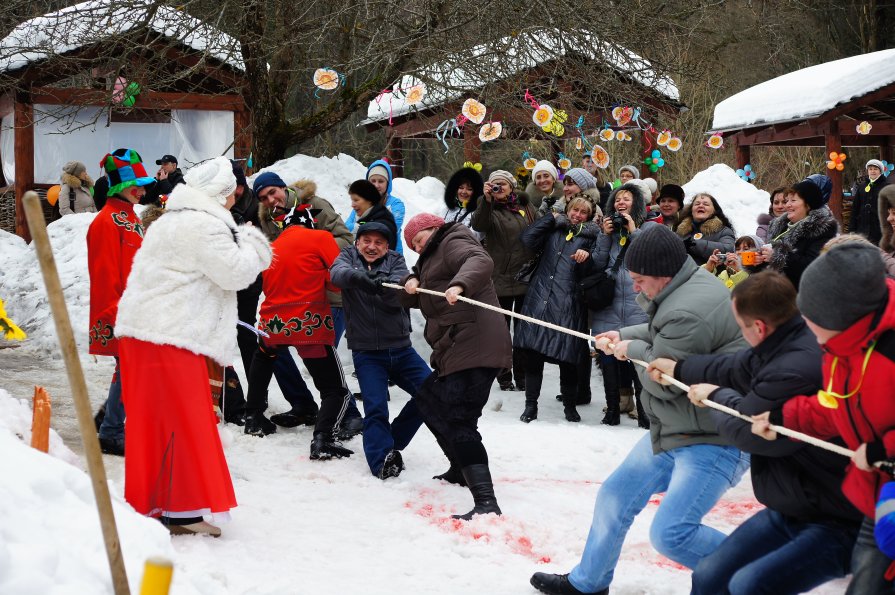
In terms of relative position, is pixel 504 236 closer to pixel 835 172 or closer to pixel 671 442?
pixel 671 442

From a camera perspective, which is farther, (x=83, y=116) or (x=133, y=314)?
(x=83, y=116)

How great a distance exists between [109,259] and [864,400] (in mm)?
4780

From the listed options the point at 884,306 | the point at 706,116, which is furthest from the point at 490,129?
the point at 706,116

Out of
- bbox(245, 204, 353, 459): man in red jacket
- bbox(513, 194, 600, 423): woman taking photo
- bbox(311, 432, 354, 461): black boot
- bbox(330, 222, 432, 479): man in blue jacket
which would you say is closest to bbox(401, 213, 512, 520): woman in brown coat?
bbox(330, 222, 432, 479): man in blue jacket

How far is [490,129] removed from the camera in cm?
980

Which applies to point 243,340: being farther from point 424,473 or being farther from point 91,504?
point 91,504

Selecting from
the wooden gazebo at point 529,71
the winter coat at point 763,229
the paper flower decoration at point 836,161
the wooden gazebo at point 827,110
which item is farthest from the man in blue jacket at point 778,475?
the wooden gazebo at point 827,110

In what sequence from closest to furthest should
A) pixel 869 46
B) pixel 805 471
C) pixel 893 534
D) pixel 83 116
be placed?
pixel 893 534, pixel 805 471, pixel 83 116, pixel 869 46

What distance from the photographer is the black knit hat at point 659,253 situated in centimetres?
405

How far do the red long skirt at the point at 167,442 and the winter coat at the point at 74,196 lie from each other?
9028 millimetres

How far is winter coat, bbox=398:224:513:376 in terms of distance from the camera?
571 centimetres

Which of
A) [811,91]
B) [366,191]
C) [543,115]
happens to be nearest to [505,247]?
[543,115]

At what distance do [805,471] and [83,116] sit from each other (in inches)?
580

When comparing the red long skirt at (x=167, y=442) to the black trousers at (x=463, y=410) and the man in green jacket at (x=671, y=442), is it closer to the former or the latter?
the black trousers at (x=463, y=410)
